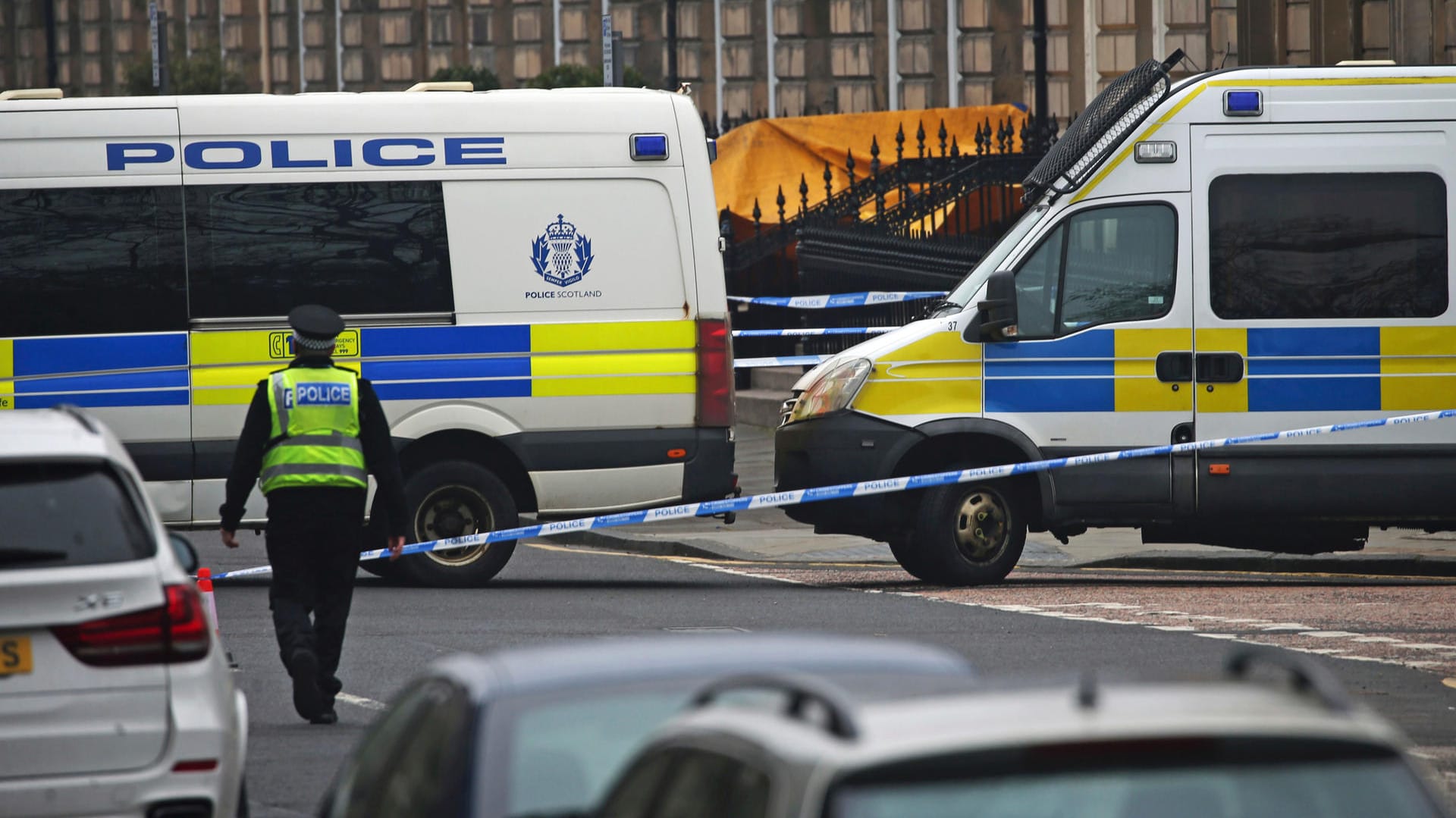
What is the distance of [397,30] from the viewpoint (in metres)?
56.2

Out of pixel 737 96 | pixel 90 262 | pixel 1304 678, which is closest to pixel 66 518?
pixel 1304 678

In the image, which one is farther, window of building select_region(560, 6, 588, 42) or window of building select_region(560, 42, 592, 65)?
window of building select_region(560, 6, 588, 42)

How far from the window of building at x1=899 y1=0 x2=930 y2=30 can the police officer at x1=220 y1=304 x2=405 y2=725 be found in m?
40.0

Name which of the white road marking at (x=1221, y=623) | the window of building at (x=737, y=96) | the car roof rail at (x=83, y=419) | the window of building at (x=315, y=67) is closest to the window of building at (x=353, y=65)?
the window of building at (x=315, y=67)

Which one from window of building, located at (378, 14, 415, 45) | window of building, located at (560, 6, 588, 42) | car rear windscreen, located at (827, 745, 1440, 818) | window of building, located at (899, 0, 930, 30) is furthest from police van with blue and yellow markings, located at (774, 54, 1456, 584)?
window of building, located at (378, 14, 415, 45)

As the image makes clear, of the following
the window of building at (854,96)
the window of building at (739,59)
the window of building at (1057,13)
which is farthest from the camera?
the window of building at (739,59)

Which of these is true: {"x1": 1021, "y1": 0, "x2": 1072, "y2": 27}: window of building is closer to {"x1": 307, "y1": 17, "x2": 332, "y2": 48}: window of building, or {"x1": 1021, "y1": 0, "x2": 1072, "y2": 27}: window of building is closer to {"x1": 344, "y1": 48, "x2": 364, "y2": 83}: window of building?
{"x1": 344, "y1": 48, "x2": 364, "y2": 83}: window of building

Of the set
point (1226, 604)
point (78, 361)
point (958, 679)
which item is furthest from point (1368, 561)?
point (958, 679)

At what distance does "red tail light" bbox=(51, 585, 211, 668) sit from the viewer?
543cm

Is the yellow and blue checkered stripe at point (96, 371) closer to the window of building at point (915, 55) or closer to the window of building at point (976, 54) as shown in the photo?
the window of building at point (976, 54)

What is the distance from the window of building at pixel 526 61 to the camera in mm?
54312

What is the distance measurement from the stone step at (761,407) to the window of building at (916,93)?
2409 cm

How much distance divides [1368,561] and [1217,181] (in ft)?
10.7

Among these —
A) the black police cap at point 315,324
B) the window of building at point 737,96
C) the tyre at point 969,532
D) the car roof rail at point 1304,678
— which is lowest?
the tyre at point 969,532
